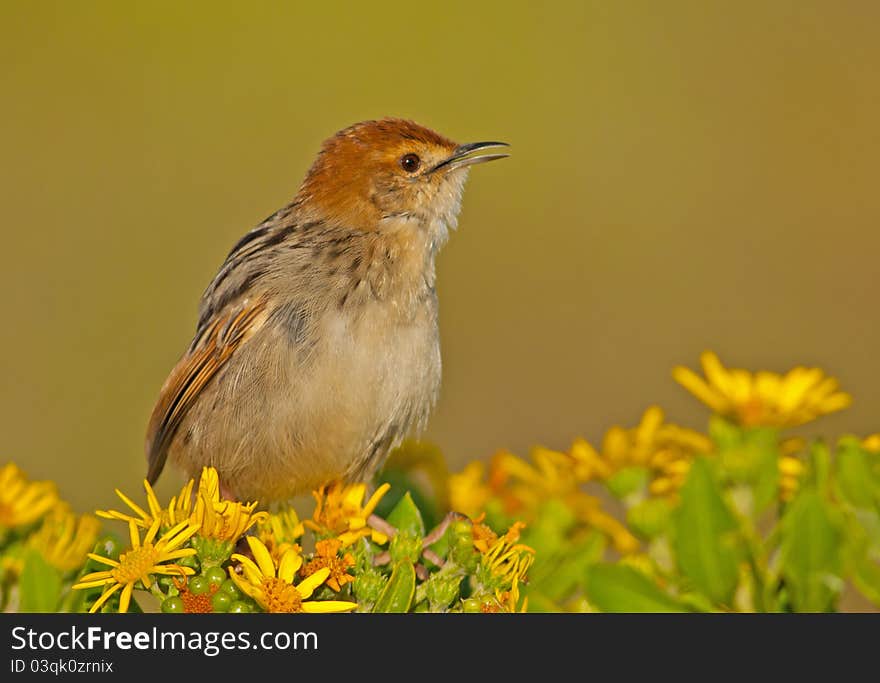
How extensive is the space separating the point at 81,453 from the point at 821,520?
22.0 ft

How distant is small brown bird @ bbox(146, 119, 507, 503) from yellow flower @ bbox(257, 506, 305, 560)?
0.95 metres

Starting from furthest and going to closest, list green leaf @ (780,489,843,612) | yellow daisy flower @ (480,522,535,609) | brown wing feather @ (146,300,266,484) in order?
brown wing feather @ (146,300,266,484) → yellow daisy flower @ (480,522,535,609) → green leaf @ (780,489,843,612)

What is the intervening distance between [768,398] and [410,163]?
1889mm

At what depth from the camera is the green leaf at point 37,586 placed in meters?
2.84

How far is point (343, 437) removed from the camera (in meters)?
4.16

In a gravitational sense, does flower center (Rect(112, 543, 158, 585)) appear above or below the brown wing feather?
below

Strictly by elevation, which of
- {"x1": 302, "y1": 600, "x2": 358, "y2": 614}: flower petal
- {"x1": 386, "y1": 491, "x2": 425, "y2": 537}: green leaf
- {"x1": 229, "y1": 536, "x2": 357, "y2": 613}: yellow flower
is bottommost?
{"x1": 302, "y1": 600, "x2": 358, "y2": 614}: flower petal

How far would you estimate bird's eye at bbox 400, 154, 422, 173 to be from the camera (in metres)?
4.55

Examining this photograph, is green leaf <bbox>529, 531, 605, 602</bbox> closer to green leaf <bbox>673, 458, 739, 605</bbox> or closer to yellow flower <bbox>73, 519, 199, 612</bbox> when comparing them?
green leaf <bbox>673, 458, 739, 605</bbox>

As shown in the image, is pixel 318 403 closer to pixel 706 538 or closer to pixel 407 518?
pixel 407 518

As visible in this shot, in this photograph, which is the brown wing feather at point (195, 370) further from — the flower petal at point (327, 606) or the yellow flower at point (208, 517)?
the flower petal at point (327, 606)

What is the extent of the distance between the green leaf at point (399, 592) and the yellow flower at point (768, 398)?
3.35 ft

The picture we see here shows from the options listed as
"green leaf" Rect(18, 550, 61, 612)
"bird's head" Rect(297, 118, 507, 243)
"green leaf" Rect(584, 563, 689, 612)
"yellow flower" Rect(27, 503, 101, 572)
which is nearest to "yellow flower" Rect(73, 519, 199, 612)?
"green leaf" Rect(18, 550, 61, 612)

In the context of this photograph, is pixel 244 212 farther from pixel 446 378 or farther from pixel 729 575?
pixel 729 575
